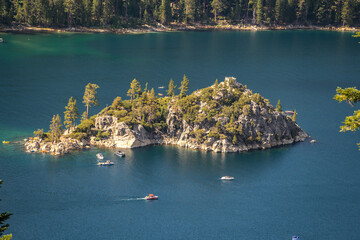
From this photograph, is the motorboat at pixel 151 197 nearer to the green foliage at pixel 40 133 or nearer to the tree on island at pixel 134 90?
the green foliage at pixel 40 133

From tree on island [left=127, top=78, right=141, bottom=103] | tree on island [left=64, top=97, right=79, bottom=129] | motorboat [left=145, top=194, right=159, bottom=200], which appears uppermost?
tree on island [left=127, top=78, right=141, bottom=103]

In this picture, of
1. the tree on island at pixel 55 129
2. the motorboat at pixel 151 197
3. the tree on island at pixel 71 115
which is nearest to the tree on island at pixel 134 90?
the tree on island at pixel 71 115

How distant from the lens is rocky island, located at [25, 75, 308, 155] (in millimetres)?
150750

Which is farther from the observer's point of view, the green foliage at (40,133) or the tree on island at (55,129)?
the green foliage at (40,133)

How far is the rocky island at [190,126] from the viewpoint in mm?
150750

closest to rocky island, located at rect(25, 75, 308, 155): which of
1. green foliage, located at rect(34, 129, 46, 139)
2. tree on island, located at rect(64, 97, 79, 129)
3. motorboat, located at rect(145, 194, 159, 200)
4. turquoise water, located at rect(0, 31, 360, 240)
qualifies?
tree on island, located at rect(64, 97, 79, 129)

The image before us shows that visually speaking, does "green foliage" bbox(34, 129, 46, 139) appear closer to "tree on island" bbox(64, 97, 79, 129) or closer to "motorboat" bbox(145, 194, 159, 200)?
"tree on island" bbox(64, 97, 79, 129)

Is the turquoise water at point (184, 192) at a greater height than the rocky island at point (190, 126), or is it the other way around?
the rocky island at point (190, 126)

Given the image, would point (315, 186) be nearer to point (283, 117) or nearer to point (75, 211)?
point (283, 117)

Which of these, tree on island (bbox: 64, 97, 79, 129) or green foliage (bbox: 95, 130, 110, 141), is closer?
green foliage (bbox: 95, 130, 110, 141)

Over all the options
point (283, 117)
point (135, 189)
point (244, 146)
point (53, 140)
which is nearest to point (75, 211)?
point (135, 189)

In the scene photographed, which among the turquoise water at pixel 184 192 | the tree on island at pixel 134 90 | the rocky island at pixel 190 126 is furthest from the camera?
the tree on island at pixel 134 90

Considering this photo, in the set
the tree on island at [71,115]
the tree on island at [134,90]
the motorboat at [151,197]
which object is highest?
the tree on island at [134,90]

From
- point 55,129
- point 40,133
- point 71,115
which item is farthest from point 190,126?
point 40,133
